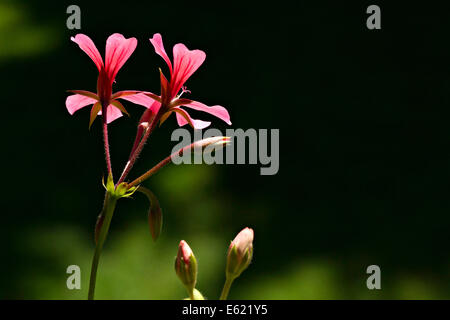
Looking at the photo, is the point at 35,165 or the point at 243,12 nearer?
the point at 35,165

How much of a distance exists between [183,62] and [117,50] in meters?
0.08

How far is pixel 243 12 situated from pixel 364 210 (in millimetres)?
1099

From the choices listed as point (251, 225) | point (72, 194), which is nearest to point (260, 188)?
point (251, 225)

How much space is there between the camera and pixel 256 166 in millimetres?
2340

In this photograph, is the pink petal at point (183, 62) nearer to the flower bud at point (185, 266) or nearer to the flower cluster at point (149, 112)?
the flower cluster at point (149, 112)

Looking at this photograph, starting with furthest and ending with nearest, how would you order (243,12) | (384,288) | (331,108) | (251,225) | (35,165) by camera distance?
(243,12) → (331,108) → (35,165) → (251,225) → (384,288)

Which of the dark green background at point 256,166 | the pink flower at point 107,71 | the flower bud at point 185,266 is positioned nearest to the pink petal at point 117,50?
the pink flower at point 107,71

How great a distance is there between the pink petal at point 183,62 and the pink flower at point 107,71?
45 mm

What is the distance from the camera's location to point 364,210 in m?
2.19

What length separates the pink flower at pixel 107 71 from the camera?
0.70m

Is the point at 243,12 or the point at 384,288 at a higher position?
the point at 243,12

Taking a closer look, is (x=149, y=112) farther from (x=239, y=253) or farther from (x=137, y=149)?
(x=239, y=253)

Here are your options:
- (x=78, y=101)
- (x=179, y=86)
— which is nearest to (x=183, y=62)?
(x=179, y=86)

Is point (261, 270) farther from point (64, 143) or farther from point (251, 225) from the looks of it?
point (64, 143)
